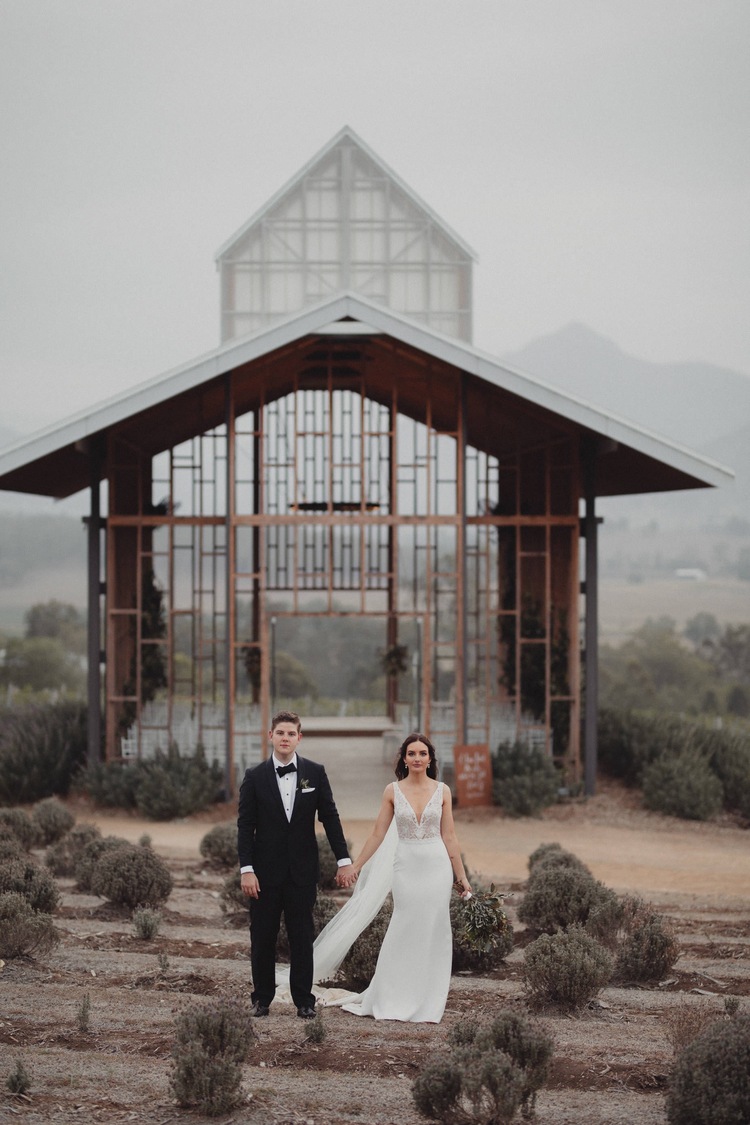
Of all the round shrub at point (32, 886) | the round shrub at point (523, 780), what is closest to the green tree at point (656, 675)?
the round shrub at point (523, 780)

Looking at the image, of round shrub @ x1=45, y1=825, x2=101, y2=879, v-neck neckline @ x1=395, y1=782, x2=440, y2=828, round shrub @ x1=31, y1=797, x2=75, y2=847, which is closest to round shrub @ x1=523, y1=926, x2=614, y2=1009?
v-neck neckline @ x1=395, y1=782, x2=440, y2=828

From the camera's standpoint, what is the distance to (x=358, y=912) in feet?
25.5

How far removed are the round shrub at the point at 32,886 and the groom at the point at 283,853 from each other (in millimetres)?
3037

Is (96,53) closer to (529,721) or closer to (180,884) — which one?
(529,721)

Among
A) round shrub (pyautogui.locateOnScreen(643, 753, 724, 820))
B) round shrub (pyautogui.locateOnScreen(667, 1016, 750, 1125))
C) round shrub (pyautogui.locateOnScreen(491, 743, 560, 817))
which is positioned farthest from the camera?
round shrub (pyautogui.locateOnScreen(643, 753, 724, 820))

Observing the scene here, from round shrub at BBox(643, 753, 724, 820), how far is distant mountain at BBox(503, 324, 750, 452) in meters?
112

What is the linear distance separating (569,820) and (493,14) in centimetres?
7347

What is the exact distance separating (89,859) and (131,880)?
132cm

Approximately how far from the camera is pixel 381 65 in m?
85.8

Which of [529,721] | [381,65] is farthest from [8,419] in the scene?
[529,721]

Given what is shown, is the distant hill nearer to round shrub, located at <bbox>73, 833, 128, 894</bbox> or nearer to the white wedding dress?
round shrub, located at <bbox>73, 833, 128, 894</bbox>

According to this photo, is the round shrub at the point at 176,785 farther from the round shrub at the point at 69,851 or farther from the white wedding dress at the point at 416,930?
the white wedding dress at the point at 416,930

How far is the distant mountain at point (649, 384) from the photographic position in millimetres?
127188

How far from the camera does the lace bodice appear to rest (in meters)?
7.43
